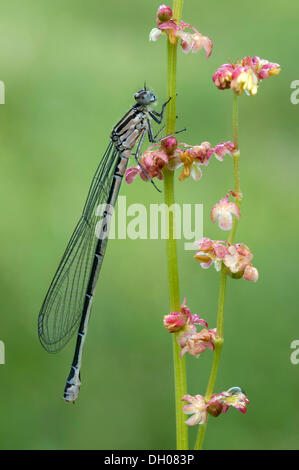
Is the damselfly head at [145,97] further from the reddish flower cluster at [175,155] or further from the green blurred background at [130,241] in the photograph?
the green blurred background at [130,241]

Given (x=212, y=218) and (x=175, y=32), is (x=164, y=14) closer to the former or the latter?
(x=175, y=32)

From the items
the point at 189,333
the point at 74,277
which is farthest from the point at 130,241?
the point at 189,333

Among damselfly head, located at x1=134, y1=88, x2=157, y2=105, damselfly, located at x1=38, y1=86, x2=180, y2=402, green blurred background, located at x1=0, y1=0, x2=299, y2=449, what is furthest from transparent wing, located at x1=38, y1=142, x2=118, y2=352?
green blurred background, located at x1=0, y1=0, x2=299, y2=449

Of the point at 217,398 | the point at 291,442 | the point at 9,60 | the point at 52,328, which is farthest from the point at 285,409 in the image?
the point at 9,60

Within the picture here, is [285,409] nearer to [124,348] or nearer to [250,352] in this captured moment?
[250,352]

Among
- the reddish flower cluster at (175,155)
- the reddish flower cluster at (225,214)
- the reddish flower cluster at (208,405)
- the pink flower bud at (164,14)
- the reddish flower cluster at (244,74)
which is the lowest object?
the reddish flower cluster at (208,405)

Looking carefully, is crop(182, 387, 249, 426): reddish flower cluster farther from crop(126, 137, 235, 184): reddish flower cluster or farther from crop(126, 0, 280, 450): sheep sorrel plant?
crop(126, 137, 235, 184): reddish flower cluster

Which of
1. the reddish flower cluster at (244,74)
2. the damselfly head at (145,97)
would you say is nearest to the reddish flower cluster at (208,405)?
the reddish flower cluster at (244,74)
